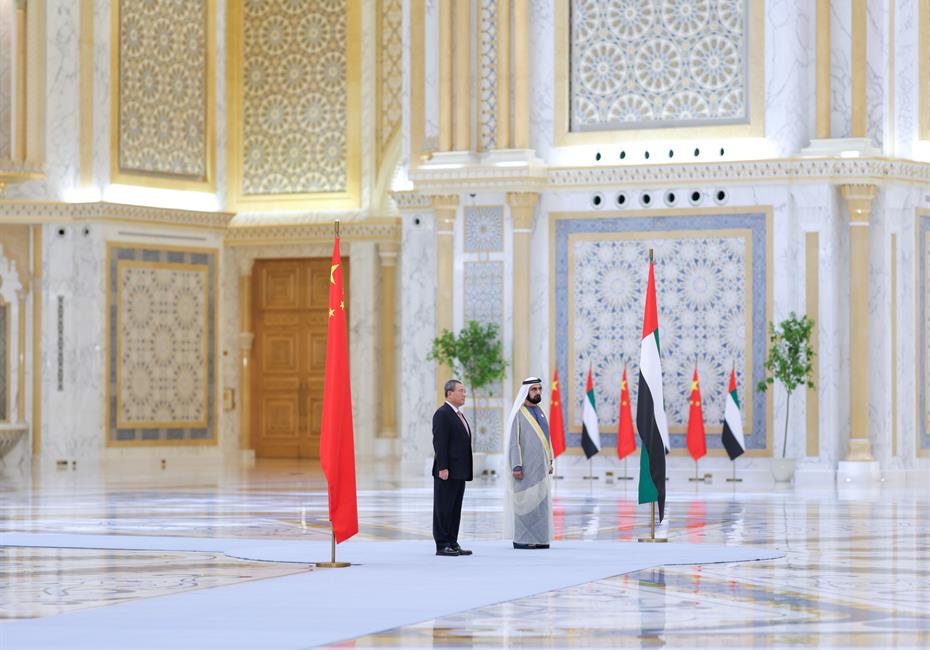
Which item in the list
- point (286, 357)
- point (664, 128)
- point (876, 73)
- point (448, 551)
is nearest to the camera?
point (448, 551)

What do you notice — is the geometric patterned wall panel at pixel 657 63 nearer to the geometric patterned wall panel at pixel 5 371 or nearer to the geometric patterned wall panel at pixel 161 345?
the geometric patterned wall panel at pixel 161 345

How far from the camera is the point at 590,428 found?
19.6 m

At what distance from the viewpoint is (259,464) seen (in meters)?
25.5

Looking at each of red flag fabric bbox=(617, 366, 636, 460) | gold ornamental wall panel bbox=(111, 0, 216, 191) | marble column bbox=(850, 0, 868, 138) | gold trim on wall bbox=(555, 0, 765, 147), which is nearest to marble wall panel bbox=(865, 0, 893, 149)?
Result: marble column bbox=(850, 0, 868, 138)

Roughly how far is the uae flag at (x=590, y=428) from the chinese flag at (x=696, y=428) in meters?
1.02

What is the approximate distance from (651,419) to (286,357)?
49.5 ft

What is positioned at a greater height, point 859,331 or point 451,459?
point 859,331

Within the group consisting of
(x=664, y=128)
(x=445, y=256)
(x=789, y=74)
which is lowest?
(x=445, y=256)

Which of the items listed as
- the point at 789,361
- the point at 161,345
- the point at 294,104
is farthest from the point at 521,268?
the point at 294,104

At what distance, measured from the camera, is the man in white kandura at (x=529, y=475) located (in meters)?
11.4

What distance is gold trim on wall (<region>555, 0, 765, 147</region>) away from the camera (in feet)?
63.5

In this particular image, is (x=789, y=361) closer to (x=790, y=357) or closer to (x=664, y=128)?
(x=790, y=357)

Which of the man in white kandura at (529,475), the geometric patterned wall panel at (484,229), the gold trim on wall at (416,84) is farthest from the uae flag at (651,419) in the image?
the gold trim on wall at (416,84)

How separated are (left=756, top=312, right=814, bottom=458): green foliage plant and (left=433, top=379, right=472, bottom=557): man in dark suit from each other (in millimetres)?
7795
